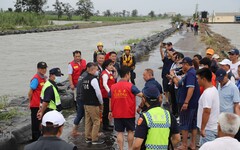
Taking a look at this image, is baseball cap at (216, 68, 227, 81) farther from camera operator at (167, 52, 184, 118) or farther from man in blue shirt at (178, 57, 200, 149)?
camera operator at (167, 52, 184, 118)

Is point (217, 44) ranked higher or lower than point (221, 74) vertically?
lower

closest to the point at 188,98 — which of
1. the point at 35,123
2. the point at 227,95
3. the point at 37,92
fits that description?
the point at 227,95

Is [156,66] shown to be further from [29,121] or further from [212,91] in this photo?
[212,91]

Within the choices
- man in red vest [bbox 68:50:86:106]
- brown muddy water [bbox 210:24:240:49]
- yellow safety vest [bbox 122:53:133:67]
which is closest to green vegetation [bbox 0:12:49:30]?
brown muddy water [bbox 210:24:240:49]

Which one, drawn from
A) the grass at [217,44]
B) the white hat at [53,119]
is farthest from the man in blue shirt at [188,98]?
the grass at [217,44]

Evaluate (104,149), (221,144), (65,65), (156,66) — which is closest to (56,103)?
(104,149)

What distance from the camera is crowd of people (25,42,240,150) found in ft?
11.2

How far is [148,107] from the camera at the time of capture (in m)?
4.06

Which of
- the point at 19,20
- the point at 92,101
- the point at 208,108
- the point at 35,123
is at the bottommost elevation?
the point at 35,123

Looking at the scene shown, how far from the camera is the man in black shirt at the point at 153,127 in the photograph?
383 centimetres

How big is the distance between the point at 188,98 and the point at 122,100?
3.98 ft

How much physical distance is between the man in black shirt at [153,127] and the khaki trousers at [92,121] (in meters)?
2.70

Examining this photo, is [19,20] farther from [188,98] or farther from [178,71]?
[188,98]

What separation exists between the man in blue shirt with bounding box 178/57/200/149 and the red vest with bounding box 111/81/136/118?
1.01 metres
